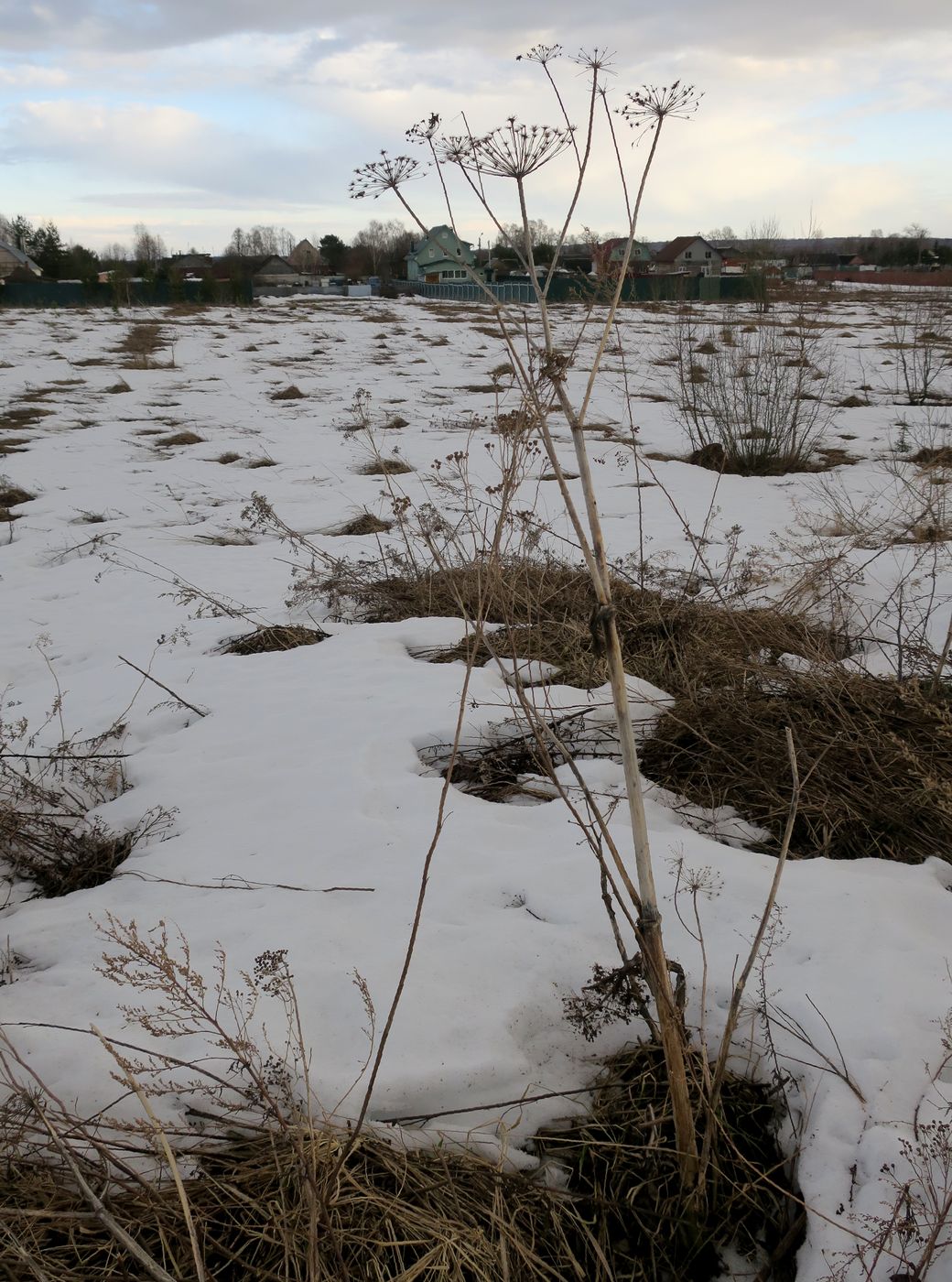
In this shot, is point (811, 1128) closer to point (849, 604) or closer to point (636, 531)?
point (849, 604)

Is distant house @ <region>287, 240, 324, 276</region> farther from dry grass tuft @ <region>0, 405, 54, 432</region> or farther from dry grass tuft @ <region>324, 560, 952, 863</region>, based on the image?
dry grass tuft @ <region>324, 560, 952, 863</region>

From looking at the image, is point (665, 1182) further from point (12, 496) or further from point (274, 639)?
point (12, 496)

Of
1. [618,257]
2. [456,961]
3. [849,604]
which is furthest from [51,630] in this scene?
[849,604]

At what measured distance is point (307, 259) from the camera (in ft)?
236

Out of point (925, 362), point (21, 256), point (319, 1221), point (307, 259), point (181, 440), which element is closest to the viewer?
point (319, 1221)

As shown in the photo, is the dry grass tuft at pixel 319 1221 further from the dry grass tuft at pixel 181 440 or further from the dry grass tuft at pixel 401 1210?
the dry grass tuft at pixel 181 440

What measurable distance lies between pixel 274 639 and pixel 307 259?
3030 inches

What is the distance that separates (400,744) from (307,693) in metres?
0.55

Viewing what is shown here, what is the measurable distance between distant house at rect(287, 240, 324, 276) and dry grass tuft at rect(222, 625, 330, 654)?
60513 mm

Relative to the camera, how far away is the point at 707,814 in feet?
7.45

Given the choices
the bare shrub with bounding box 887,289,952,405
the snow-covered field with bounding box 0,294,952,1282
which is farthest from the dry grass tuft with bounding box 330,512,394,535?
the bare shrub with bounding box 887,289,952,405

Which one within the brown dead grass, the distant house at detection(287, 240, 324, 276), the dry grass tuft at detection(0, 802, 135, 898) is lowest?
the dry grass tuft at detection(0, 802, 135, 898)

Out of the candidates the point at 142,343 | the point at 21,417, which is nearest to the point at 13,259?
the point at 142,343

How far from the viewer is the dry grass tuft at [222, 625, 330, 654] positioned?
360 cm
